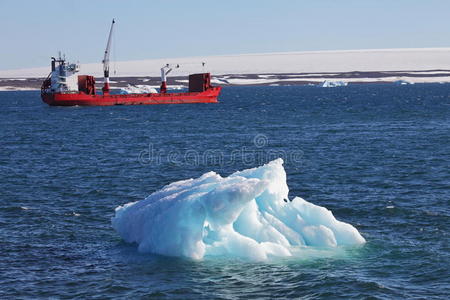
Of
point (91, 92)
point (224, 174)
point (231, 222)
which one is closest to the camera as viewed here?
point (231, 222)

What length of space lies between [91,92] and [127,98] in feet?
25.4

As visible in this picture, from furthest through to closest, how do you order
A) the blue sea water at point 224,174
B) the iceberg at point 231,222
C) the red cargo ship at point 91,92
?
the red cargo ship at point 91,92 < the iceberg at point 231,222 < the blue sea water at point 224,174

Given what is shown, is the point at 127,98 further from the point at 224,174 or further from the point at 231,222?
the point at 231,222

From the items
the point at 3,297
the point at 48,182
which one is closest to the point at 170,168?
the point at 48,182

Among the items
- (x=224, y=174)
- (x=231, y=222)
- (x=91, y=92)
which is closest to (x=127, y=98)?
(x=91, y=92)

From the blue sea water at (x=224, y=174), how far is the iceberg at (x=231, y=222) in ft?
1.66

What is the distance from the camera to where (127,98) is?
470 ft

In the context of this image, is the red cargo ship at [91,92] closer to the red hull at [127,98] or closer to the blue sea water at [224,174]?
the red hull at [127,98]

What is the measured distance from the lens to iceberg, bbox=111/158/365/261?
23.3 metres

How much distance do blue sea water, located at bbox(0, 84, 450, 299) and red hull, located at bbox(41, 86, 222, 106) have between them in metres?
Answer: 53.1

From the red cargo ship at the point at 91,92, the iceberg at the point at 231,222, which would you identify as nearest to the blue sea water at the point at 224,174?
the iceberg at the point at 231,222

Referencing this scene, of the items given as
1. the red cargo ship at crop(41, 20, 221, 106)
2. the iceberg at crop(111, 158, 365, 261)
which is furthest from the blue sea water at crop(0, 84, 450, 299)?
the red cargo ship at crop(41, 20, 221, 106)

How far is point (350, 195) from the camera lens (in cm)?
3600

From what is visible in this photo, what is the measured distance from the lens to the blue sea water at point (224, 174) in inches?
850
